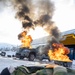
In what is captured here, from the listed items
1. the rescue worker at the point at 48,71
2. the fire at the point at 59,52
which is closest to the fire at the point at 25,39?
the fire at the point at 59,52

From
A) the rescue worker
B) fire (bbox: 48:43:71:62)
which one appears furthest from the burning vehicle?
the rescue worker

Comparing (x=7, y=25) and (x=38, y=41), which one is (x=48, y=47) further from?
(x=7, y=25)

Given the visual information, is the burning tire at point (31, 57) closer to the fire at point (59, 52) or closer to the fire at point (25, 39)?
the fire at point (25, 39)

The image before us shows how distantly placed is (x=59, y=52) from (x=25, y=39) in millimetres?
1435

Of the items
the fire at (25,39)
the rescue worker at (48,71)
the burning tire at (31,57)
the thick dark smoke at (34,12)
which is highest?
the thick dark smoke at (34,12)

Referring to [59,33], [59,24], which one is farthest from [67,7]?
[59,33]

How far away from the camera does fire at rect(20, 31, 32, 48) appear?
593 cm

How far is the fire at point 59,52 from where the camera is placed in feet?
20.9

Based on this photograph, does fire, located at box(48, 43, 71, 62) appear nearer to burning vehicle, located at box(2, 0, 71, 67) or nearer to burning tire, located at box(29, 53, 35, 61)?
burning vehicle, located at box(2, 0, 71, 67)

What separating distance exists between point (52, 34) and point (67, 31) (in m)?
0.87

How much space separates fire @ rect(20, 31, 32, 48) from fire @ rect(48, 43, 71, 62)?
0.82 metres

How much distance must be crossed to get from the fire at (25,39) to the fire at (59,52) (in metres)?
0.82

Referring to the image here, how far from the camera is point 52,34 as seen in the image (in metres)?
6.52

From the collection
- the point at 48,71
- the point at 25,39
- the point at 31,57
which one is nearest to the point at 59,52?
the point at 31,57
